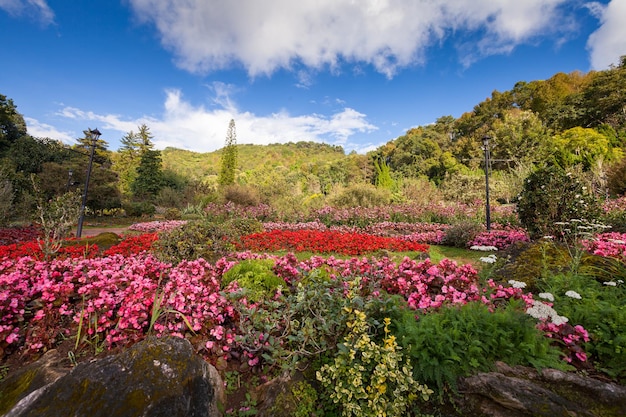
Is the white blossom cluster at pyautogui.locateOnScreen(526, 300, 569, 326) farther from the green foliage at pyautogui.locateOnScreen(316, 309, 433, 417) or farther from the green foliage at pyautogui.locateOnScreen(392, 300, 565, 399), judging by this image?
the green foliage at pyautogui.locateOnScreen(316, 309, 433, 417)

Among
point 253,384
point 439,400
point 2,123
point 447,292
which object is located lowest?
point 253,384

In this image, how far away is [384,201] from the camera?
14.1 meters

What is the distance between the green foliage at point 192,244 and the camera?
4.72m

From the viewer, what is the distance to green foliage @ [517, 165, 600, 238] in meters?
5.86

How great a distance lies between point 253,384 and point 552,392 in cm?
193

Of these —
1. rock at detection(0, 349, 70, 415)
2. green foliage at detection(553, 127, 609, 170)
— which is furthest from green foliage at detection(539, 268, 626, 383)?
green foliage at detection(553, 127, 609, 170)

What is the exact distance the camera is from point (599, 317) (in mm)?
2139

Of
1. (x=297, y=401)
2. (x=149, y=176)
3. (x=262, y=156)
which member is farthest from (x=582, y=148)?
(x=262, y=156)

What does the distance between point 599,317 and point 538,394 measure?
1106 millimetres

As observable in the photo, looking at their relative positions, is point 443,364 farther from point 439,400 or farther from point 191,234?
point 191,234

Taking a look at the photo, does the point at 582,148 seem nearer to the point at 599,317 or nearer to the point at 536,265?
the point at 536,265

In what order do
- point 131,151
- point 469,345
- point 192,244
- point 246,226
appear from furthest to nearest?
point 131,151
point 246,226
point 192,244
point 469,345

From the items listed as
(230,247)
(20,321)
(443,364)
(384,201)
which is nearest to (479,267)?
(443,364)

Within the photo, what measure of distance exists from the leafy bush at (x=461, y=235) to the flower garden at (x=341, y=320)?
3.67 meters
